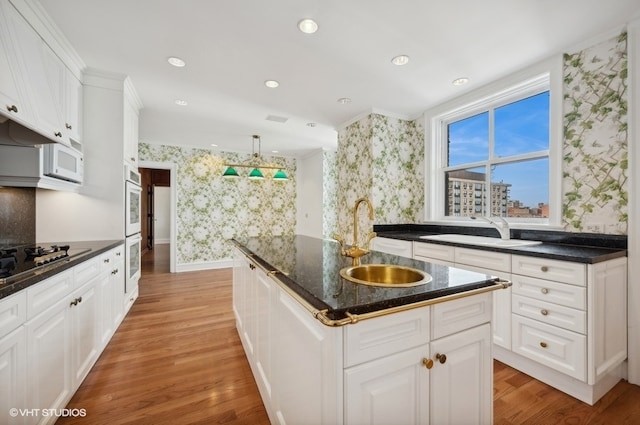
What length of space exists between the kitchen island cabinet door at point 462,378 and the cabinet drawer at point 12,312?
1649 mm

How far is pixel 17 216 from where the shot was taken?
2.02 metres

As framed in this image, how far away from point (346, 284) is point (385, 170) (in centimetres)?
263

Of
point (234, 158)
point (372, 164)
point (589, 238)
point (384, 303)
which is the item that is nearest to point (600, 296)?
point (589, 238)

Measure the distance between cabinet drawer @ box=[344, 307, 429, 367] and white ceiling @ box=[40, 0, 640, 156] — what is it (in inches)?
72.4

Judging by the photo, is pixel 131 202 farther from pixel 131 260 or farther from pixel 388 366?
pixel 388 366

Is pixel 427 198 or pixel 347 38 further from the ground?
pixel 347 38

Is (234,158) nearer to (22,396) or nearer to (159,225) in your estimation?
(22,396)

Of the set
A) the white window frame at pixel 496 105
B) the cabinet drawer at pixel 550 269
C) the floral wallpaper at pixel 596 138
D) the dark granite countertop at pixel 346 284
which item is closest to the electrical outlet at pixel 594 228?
the floral wallpaper at pixel 596 138

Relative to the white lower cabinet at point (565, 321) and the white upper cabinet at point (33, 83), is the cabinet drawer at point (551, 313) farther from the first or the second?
the white upper cabinet at point (33, 83)

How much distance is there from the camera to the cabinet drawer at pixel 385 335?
79 centimetres

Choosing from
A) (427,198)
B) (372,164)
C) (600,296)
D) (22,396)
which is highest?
(372,164)

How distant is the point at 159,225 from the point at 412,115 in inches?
359

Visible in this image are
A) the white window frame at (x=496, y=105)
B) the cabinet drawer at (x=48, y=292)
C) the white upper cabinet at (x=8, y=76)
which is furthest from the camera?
the white window frame at (x=496, y=105)

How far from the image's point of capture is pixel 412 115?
3.54 meters
